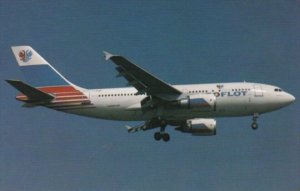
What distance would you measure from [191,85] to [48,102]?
36.3 feet

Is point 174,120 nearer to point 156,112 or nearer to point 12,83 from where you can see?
point 156,112

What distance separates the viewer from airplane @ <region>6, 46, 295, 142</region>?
4841 centimetres

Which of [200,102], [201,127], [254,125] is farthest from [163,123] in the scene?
[254,125]

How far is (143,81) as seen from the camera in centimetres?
4847

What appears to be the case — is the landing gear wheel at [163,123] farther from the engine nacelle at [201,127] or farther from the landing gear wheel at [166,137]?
the engine nacelle at [201,127]

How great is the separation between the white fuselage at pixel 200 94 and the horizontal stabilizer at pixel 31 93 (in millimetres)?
2195

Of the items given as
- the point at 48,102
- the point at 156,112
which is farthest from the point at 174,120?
the point at 48,102

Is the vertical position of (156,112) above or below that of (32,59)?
below

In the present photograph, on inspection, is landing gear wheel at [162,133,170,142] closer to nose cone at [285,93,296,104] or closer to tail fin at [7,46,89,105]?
tail fin at [7,46,89,105]

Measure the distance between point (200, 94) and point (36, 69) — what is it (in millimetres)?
14435

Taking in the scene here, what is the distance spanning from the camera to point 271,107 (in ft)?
162

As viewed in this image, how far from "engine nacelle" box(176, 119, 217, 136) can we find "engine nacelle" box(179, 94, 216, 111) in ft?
12.8

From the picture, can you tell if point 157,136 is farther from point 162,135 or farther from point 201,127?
point 201,127

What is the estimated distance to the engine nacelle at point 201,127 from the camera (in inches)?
2046
